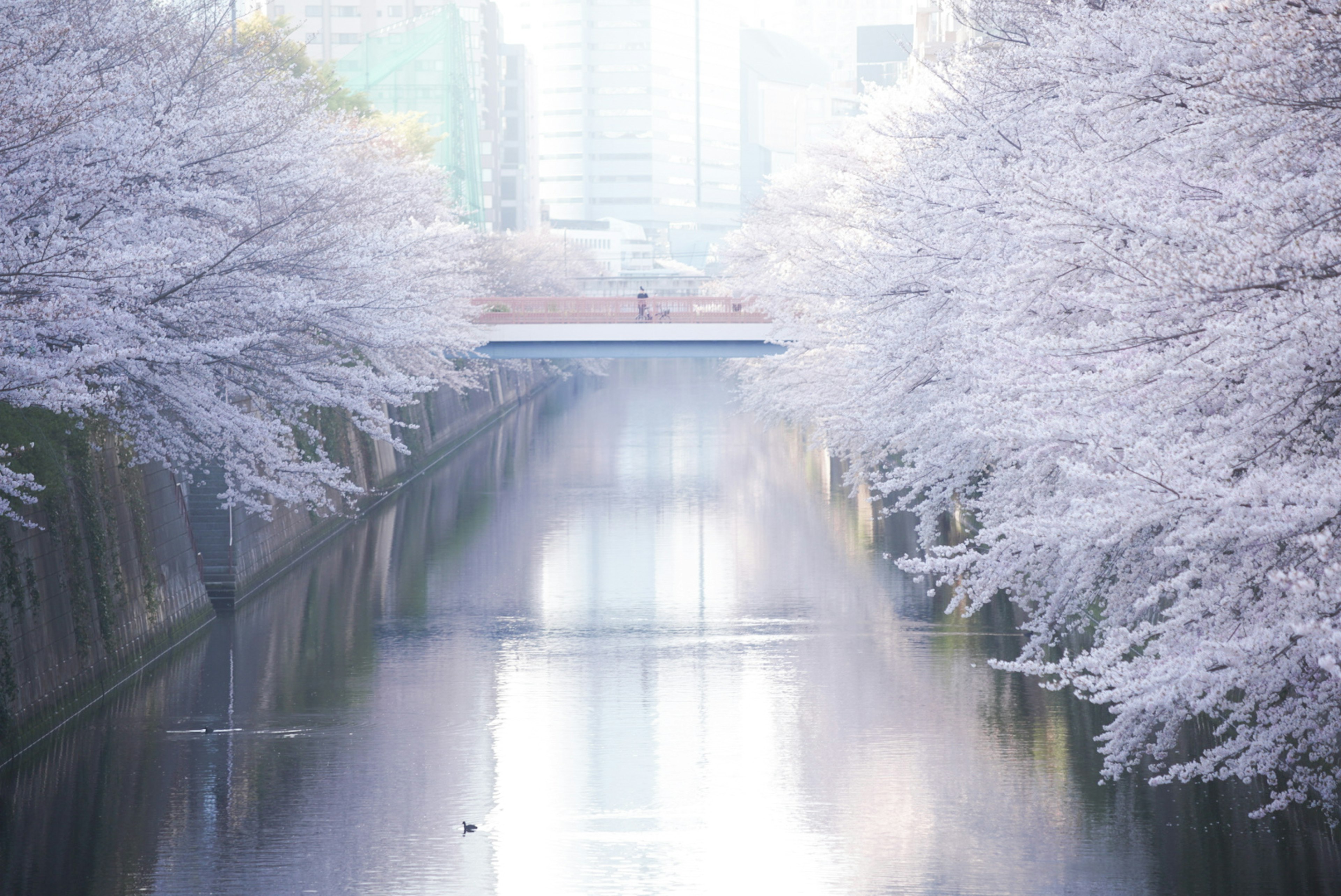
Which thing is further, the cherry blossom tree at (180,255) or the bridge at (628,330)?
the bridge at (628,330)

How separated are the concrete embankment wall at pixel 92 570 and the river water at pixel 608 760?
0.58 metres

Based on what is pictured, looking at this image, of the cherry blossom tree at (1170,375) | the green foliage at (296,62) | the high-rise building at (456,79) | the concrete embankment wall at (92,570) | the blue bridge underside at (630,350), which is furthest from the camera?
the high-rise building at (456,79)

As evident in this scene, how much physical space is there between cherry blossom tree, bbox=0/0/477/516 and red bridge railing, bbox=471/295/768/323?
15883 mm

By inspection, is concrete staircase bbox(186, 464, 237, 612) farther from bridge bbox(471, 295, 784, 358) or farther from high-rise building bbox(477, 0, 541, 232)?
high-rise building bbox(477, 0, 541, 232)

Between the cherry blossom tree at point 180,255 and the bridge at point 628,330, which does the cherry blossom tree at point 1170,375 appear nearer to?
the cherry blossom tree at point 180,255

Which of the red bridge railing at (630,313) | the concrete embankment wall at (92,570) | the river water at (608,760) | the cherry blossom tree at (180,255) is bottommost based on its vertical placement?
the river water at (608,760)

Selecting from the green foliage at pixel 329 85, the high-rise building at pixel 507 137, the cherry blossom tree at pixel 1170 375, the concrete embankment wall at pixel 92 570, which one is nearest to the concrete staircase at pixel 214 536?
the concrete embankment wall at pixel 92 570

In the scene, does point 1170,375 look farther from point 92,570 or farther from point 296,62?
point 296,62

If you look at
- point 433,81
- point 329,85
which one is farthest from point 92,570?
point 433,81

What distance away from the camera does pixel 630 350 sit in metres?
52.2

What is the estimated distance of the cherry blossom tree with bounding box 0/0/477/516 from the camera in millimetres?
17781

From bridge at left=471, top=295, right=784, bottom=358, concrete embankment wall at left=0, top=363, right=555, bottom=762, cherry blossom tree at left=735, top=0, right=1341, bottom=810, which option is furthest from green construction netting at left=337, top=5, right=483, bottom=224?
cherry blossom tree at left=735, top=0, right=1341, bottom=810

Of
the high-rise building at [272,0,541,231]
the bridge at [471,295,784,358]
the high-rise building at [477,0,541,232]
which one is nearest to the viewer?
the bridge at [471,295,784,358]

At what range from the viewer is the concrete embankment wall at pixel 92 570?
66.1 feet
